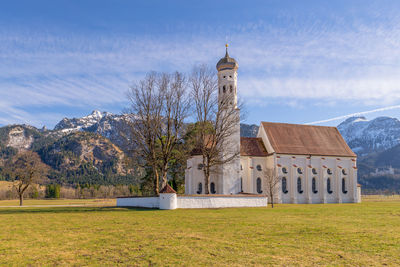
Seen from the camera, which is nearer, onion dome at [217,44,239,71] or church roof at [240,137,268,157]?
onion dome at [217,44,239,71]

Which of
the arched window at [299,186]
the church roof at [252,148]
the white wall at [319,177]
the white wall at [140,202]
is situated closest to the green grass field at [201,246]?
the white wall at [140,202]

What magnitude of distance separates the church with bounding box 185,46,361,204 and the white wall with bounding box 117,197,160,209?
37.6 ft

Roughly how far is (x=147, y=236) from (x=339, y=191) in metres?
45.1

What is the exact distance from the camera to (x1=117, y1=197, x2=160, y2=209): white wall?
117ft

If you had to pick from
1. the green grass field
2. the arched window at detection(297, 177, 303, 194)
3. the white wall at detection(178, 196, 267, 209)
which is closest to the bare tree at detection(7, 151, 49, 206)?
the white wall at detection(178, 196, 267, 209)

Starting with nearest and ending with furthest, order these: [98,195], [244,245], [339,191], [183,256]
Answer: [183,256], [244,245], [339,191], [98,195]

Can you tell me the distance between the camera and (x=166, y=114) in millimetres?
39406

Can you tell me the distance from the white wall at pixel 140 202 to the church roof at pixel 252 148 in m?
18.5

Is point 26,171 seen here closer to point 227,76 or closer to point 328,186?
point 227,76

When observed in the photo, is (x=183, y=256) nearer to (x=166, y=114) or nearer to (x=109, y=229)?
(x=109, y=229)

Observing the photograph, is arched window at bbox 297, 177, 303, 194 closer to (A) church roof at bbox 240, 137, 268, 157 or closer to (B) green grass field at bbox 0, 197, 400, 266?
(A) church roof at bbox 240, 137, 268, 157

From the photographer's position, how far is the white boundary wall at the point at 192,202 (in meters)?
Answer: 33.8

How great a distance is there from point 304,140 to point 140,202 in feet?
99.5

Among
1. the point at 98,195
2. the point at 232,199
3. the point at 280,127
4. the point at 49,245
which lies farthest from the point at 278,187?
the point at 98,195
